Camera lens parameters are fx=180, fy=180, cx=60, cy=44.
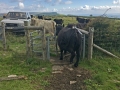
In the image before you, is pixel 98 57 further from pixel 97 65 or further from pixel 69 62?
pixel 69 62

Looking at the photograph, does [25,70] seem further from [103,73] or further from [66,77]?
[103,73]

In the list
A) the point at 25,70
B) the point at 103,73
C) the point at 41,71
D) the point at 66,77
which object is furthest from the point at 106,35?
the point at 25,70

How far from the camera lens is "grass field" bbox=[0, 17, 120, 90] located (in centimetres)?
547

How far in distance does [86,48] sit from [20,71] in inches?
134

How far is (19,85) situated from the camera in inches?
214

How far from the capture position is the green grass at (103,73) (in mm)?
5525

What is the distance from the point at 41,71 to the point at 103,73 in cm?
226

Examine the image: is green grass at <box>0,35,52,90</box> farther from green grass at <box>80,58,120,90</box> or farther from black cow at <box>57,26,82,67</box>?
green grass at <box>80,58,120,90</box>

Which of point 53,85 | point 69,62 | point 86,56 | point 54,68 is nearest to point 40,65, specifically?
point 54,68

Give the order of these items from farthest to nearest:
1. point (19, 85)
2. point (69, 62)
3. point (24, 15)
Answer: point (24, 15) → point (69, 62) → point (19, 85)

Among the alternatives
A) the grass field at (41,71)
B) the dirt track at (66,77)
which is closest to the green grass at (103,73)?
the grass field at (41,71)

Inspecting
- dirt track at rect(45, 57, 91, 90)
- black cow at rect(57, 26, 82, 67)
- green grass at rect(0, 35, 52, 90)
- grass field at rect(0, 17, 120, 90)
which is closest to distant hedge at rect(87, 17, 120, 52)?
grass field at rect(0, 17, 120, 90)

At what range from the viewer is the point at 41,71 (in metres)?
6.55

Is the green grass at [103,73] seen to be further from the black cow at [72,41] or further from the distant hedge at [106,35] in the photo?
the distant hedge at [106,35]
